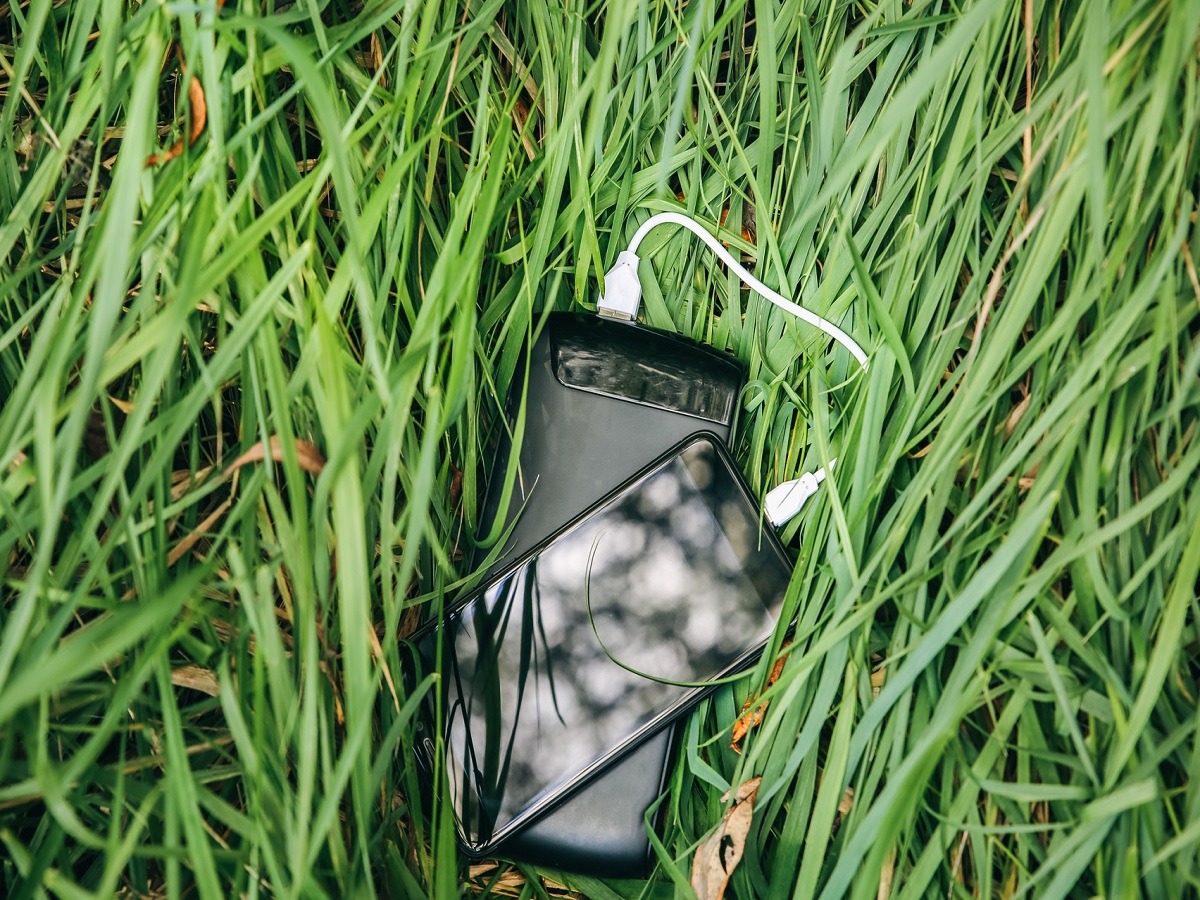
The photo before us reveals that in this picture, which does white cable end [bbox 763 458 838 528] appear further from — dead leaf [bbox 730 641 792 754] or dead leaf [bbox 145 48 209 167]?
dead leaf [bbox 145 48 209 167]

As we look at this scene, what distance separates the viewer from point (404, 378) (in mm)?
510

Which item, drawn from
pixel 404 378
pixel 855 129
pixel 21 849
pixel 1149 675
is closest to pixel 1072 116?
pixel 855 129

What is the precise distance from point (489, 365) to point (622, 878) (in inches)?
17.0

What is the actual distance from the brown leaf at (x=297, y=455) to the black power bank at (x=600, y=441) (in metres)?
0.16

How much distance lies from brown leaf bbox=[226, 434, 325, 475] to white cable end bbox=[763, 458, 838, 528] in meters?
0.34

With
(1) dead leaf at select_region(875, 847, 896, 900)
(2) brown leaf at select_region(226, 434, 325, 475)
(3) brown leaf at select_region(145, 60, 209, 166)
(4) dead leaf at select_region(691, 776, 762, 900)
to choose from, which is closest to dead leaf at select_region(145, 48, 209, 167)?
(3) brown leaf at select_region(145, 60, 209, 166)

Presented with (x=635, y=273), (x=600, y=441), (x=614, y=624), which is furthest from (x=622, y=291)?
(x=614, y=624)

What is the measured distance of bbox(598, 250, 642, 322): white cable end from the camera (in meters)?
0.67

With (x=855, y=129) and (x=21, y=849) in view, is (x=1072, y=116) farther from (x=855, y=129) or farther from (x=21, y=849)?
(x=21, y=849)

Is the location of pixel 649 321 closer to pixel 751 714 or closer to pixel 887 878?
pixel 751 714

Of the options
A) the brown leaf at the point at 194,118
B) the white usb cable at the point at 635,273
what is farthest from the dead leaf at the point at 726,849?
the brown leaf at the point at 194,118

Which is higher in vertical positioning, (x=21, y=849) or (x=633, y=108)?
(x=633, y=108)

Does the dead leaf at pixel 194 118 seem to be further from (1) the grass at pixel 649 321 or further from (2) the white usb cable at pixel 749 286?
(2) the white usb cable at pixel 749 286

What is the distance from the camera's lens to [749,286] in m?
0.69
